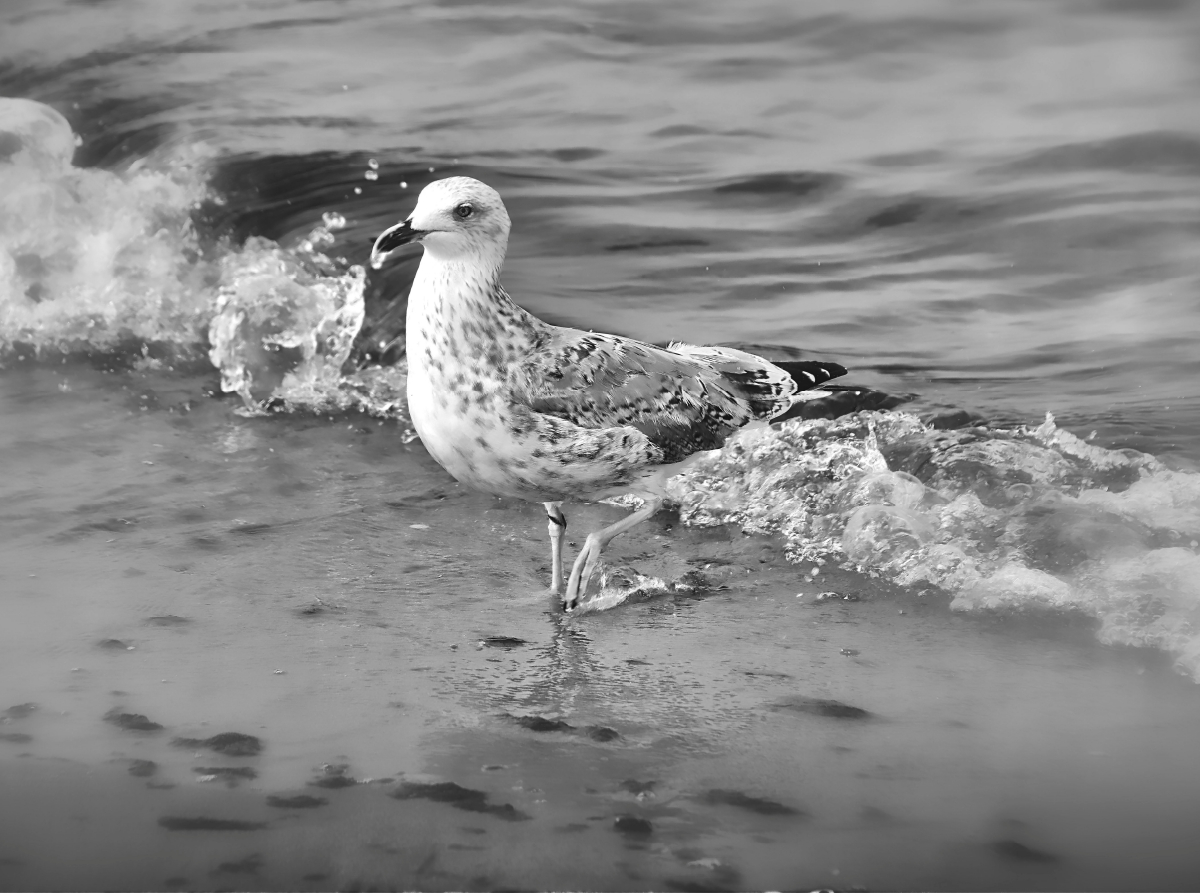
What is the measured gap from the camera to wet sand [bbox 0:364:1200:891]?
12.5 feet

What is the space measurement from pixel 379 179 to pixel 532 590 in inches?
246

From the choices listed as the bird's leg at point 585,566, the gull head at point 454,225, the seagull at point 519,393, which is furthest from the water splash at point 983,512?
the gull head at point 454,225

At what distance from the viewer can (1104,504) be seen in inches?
250

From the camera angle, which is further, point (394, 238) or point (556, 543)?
point (556, 543)

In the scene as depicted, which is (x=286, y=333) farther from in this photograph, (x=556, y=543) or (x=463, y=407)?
(x=463, y=407)

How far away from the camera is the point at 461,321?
5402 mm

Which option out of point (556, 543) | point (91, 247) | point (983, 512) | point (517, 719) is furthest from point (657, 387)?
point (91, 247)

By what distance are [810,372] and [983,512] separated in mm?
1077

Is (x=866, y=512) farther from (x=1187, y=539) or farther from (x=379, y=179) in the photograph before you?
(x=379, y=179)

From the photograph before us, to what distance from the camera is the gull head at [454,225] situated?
5418 millimetres

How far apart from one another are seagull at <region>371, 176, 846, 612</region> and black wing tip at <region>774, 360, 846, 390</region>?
2.57 feet

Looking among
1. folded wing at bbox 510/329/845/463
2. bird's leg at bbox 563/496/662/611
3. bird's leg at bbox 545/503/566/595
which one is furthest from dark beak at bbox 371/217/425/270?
bird's leg at bbox 563/496/662/611

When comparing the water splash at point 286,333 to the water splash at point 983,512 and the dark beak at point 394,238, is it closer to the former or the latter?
the water splash at point 983,512

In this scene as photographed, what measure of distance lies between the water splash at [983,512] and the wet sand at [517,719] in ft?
0.62
